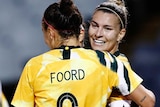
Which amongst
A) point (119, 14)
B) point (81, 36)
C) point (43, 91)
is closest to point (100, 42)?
point (119, 14)

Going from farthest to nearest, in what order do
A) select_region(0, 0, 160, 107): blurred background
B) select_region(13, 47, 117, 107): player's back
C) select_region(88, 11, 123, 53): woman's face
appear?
select_region(0, 0, 160, 107): blurred background < select_region(88, 11, 123, 53): woman's face < select_region(13, 47, 117, 107): player's back

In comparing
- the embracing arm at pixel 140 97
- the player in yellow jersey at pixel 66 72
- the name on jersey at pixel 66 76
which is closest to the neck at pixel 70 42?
the player in yellow jersey at pixel 66 72

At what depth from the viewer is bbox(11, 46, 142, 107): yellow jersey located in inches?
72.6

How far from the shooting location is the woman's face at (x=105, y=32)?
2.23 metres

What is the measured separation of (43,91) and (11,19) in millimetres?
1549

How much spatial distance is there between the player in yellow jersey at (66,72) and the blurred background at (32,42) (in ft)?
4.40

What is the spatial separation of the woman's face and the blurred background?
963 mm

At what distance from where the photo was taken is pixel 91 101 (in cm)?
186

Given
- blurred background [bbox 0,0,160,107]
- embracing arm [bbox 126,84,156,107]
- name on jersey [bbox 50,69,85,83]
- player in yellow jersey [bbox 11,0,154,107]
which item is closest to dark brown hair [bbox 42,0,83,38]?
player in yellow jersey [bbox 11,0,154,107]

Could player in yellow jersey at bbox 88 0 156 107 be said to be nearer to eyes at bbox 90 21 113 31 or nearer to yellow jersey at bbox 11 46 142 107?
eyes at bbox 90 21 113 31

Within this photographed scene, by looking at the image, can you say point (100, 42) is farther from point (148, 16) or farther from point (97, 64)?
point (148, 16)

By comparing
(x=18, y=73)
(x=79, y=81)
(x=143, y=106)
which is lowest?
(x=18, y=73)

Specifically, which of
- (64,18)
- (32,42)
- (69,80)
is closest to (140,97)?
(69,80)

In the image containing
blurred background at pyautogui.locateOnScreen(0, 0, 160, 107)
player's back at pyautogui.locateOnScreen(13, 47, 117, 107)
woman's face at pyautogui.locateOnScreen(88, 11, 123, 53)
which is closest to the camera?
player's back at pyautogui.locateOnScreen(13, 47, 117, 107)
